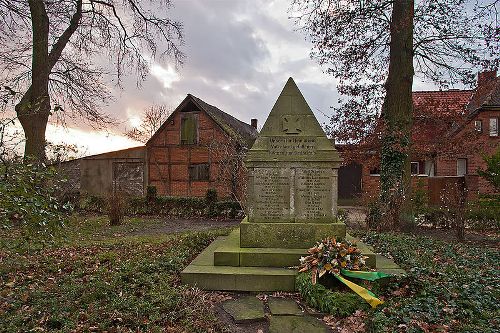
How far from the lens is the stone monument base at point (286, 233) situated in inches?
264

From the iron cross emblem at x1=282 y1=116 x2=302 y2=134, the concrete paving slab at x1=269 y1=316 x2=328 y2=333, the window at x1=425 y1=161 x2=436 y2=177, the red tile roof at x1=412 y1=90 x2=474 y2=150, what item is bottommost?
the concrete paving slab at x1=269 y1=316 x2=328 y2=333

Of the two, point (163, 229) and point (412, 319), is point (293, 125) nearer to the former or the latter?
point (412, 319)

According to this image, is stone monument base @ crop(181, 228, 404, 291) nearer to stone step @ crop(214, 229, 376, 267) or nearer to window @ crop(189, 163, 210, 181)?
stone step @ crop(214, 229, 376, 267)

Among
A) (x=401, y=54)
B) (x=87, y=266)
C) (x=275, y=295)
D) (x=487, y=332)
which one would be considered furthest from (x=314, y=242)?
(x=401, y=54)

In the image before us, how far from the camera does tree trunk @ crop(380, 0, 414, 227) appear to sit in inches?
465

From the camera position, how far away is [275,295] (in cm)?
562

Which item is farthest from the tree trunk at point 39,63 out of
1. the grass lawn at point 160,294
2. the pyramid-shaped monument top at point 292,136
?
the pyramid-shaped monument top at point 292,136

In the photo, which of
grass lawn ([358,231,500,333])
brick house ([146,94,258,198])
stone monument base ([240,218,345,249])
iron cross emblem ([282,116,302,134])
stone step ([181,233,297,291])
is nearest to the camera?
grass lawn ([358,231,500,333])

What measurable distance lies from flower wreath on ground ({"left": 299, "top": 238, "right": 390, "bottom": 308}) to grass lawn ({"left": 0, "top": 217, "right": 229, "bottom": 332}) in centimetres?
161

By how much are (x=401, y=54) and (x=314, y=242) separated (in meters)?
8.40

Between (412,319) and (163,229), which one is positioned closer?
(412,319)

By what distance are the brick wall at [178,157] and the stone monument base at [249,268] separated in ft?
57.2

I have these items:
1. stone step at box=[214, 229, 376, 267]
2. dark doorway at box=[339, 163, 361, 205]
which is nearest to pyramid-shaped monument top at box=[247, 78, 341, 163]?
stone step at box=[214, 229, 376, 267]

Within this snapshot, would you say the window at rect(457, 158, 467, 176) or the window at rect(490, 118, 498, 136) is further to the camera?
the window at rect(457, 158, 467, 176)
